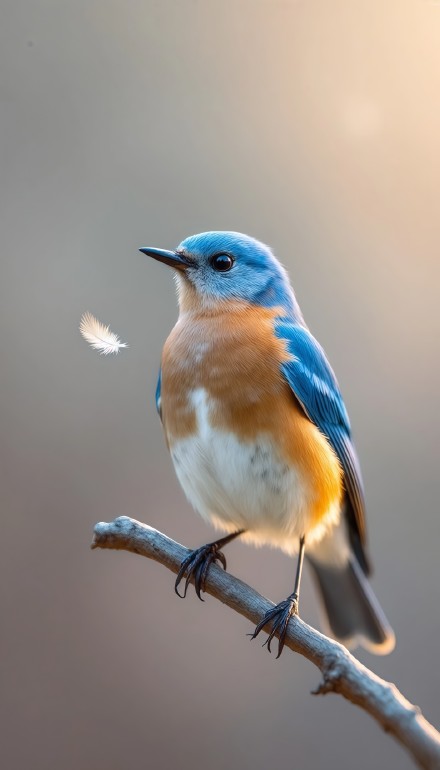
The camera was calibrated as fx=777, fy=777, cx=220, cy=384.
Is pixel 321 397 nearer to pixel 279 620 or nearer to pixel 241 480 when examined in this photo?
pixel 241 480

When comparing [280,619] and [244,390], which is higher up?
[244,390]

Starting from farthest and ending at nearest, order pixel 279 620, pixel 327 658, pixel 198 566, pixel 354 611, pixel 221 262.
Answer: pixel 354 611 < pixel 221 262 < pixel 198 566 < pixel 279 620 < pixel 327 658

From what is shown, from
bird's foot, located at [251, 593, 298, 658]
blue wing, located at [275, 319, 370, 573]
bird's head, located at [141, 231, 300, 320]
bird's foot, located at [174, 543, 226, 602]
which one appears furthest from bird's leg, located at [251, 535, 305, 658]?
bird's head, located at [141, 231, 300, 320]

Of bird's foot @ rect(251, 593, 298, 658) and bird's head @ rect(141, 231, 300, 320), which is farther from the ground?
bird's head @ rect(141, 231, 300, 320)

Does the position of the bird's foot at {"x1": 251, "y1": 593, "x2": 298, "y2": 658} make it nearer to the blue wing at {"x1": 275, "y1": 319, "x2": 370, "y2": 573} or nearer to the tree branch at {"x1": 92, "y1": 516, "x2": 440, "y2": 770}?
the tree branch at {"x1": 92, "y1": 516, "x2": 440, "y2": 770}

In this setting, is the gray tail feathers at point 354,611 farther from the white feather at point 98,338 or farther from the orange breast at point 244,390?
the white feather at point 98,338

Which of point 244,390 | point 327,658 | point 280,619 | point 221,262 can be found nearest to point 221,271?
point 221,262
